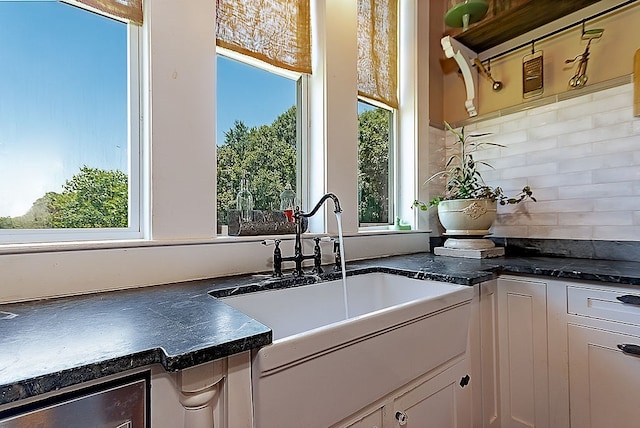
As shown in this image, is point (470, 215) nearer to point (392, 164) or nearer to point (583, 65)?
point (392, 164)

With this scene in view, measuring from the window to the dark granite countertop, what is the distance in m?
0.30

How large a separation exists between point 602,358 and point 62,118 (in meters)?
2.06

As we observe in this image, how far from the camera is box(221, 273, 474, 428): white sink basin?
640 millimetres

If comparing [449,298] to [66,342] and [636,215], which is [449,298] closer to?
[66,342]

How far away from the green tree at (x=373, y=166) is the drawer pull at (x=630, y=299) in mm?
1213

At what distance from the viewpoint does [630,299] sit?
1.07 m

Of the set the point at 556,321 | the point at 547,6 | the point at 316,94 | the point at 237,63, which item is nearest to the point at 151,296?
the point at 237,63

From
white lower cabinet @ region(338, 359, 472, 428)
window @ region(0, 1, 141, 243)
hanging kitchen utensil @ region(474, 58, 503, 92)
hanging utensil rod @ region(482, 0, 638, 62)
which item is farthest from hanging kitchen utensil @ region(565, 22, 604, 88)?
window @ region(0, 1, 141, 243)

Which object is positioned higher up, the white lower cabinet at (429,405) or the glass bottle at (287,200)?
the glass bottle at (287,200)

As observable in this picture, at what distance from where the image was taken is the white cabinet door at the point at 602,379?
107cm

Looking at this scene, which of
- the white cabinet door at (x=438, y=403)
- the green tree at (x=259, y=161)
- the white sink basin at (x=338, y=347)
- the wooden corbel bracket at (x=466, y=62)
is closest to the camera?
the white sink basin at (x=338, y=347)

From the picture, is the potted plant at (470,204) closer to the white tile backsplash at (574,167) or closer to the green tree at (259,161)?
the white tile backsplash at (574,167)

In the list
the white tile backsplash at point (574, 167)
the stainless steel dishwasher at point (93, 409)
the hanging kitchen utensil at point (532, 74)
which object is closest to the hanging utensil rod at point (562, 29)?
the hanging kitchen utensil at point (532, 74)

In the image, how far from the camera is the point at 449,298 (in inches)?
41.4
